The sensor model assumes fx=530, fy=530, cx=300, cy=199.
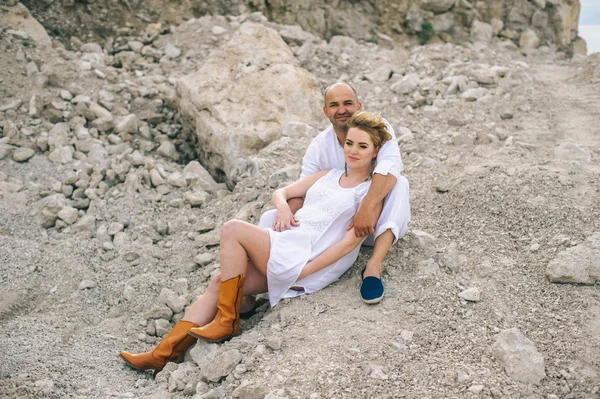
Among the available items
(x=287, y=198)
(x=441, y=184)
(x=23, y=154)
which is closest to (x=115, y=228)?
(x=23, y=154)

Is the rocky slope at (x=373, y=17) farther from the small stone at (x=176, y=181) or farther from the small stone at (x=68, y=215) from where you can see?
the small stone at (x=68, y=215)

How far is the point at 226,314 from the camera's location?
3.24 m

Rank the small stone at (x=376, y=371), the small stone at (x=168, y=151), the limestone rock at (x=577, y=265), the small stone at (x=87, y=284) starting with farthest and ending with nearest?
the small stone at (x=168, y=151), the small stone at (x=87, y=284), the limestone rock at (x=577, y=265), the small stone at (x=376, y=371)

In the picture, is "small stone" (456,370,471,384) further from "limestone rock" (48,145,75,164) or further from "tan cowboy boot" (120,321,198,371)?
"limestone rock" (48,145,75,164)

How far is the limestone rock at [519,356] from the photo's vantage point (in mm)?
2621

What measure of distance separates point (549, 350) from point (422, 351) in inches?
25.5

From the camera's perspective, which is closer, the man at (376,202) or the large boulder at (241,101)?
the man at (376,202)

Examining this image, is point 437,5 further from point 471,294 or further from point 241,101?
point 471,294

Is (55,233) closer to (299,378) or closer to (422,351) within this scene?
(299,378)

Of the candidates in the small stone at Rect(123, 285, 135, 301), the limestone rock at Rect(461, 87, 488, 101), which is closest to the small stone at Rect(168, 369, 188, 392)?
the small stone at Rect(123, 285, 135, 301)

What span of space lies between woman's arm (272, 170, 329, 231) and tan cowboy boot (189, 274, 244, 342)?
46 cm

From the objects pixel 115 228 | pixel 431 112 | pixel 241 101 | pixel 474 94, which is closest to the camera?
pixel 115 228

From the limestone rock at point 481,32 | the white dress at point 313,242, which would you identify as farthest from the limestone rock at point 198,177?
the limestone rock at point 481,32

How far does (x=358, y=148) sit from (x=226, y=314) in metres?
1.33
